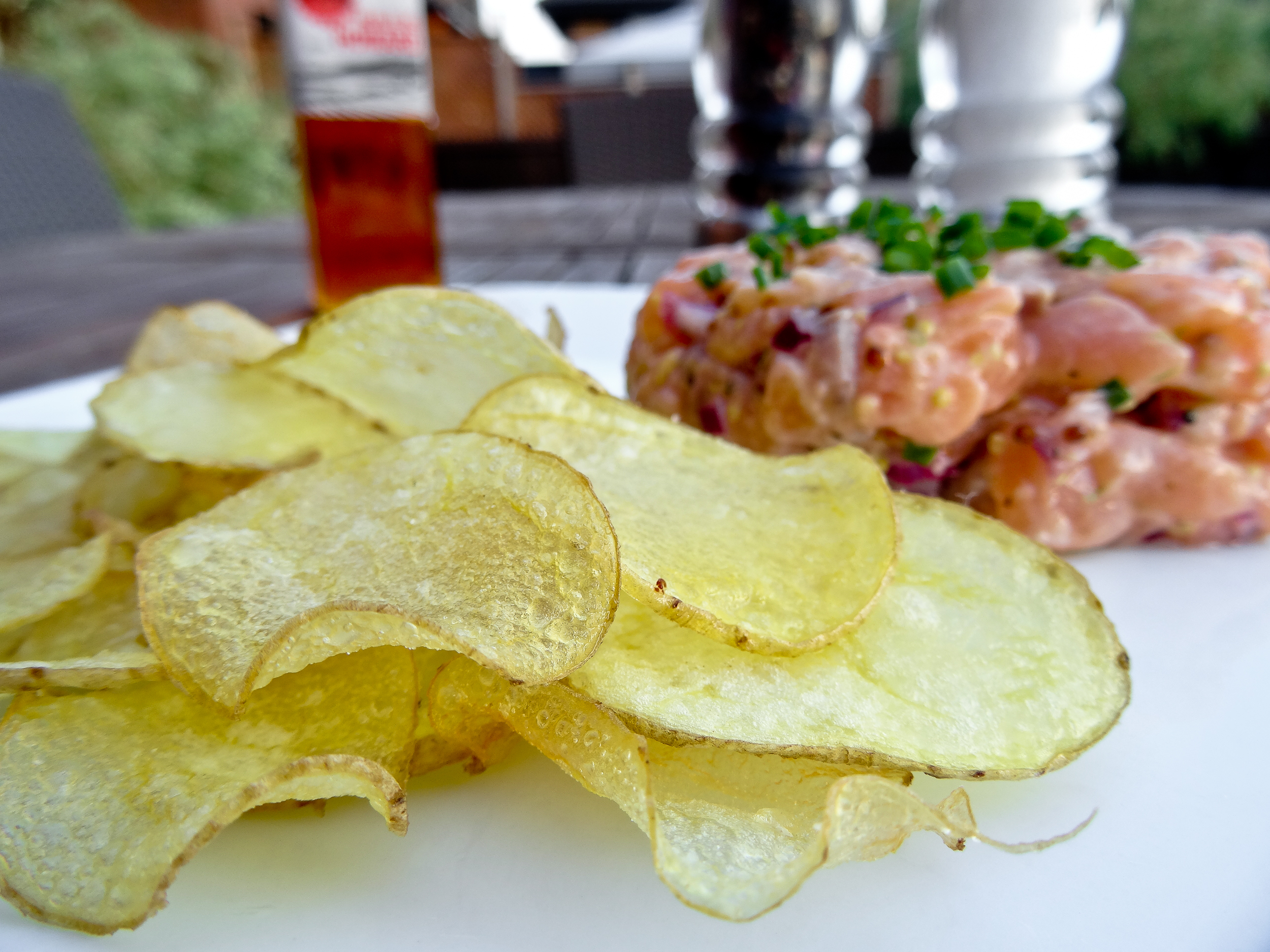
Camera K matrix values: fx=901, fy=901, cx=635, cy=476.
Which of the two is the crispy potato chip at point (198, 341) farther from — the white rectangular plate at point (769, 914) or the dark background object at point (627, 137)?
the dark background object at point (627, 137)

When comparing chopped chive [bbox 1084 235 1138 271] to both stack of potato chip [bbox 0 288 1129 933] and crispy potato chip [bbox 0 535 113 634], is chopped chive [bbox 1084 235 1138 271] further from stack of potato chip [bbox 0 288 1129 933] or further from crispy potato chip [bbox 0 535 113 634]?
crispy potato chip [bbox 0 535 113 634]

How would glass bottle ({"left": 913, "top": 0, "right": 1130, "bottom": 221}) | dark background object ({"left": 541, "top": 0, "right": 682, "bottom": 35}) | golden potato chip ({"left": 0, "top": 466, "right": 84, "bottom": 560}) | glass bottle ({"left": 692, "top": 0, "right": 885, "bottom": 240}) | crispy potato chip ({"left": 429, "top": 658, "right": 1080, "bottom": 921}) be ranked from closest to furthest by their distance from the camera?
1. crispy potato chip ({"left": 429, "top": 658, "right": 1080, "bottom": 921})
2. golden potato chip ({"left": 0, "top": 466, "right": 84, "bottom": 560})
3. glass bottle ({"left": 913, "top": 0, "right": 1130, "bottom": 221})
4. glass bottle ({"left": 692, "top": 0, "right": 885, "bottom": 240})
5. dark background object ({"left": 541, "top": 0, "right": 682, "bottom": 35})

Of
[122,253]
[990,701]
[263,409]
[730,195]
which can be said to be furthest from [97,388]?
[122,253]

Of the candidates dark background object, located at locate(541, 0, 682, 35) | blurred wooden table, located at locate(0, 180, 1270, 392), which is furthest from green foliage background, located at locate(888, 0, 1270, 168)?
blurred wooden table, located at locate(0, 180, 1270, 392)

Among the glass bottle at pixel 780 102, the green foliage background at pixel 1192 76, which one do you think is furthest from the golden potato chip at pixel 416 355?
the green foliage background at pixel 1192 76

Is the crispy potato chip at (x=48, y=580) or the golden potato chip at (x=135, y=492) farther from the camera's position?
the golden potato chip at (x=135, y=492)

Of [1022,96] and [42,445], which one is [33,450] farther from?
[1022,96]
